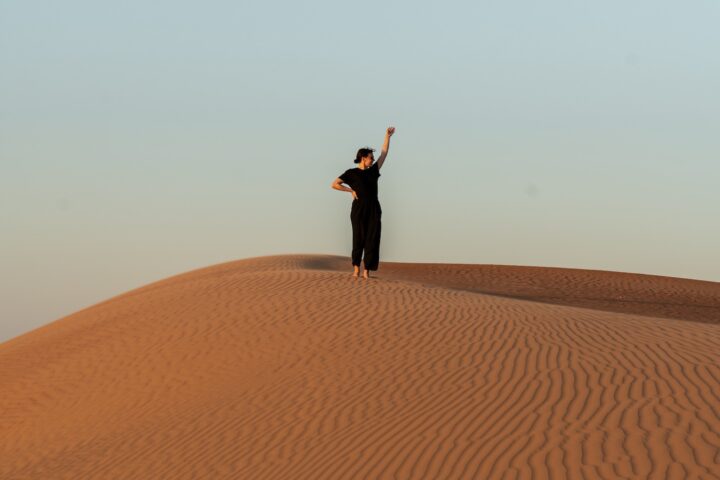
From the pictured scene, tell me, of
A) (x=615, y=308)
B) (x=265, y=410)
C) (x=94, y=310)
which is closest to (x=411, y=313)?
(x=265, y=410)

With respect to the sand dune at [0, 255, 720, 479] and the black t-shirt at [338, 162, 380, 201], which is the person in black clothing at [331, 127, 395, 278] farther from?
the sand dune at [0, 255, 720, 479]

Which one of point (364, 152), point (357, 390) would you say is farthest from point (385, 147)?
point (357, 390)

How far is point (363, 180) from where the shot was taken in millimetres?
17234

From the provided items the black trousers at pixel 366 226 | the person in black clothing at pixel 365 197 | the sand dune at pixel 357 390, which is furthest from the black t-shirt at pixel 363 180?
the sand dune at pixel 357 390

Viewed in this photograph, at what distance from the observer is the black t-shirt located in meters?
17.2

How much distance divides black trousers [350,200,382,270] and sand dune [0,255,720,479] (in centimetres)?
72

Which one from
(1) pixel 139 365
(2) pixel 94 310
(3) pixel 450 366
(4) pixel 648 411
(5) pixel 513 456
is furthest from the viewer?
(2) pixel 94 310

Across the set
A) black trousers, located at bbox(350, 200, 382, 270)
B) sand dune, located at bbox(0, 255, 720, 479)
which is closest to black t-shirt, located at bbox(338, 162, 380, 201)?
black trousers, located at bbox(350, 200, 382, 270)

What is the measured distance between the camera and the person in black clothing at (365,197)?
1714 centimetres

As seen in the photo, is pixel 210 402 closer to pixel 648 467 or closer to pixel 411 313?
pixel 411 313

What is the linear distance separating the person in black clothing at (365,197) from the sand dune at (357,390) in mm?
771

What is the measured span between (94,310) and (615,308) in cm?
1306

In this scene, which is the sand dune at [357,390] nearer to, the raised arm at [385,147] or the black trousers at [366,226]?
the black trousers at [366,226]

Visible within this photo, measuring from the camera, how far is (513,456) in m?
7.93
